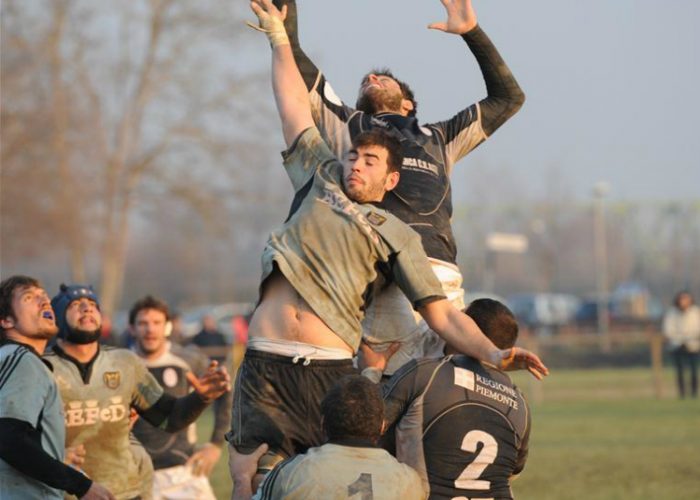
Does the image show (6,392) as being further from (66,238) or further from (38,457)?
(66,238)

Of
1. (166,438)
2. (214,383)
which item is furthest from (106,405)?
(166,438)

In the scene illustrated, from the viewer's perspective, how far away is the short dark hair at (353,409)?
530 cm

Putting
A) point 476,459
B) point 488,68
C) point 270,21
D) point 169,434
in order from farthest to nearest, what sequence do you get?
point 169,434 → point 488,68 → point 270,21 → point 476,459

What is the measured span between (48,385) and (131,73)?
33086 millimetres

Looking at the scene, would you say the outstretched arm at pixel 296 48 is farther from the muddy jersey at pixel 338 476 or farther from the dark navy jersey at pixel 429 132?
the muddy jersey at pixel 338 476

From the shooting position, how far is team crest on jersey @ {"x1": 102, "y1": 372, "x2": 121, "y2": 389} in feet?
25.8

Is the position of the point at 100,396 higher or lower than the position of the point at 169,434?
higher

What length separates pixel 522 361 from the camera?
5.71 metres

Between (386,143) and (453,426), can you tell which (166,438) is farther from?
(386,143)

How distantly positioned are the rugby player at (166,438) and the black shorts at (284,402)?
13.5 feet

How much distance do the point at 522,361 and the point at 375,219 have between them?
920mm

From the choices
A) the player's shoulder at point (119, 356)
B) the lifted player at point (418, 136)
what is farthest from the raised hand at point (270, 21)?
the player's shoulder at point (119, 356)

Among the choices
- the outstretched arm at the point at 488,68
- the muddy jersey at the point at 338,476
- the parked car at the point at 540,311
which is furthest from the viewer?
the parked car at the point at 540,311

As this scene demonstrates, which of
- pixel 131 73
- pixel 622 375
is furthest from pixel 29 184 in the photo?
pixel 622 375
